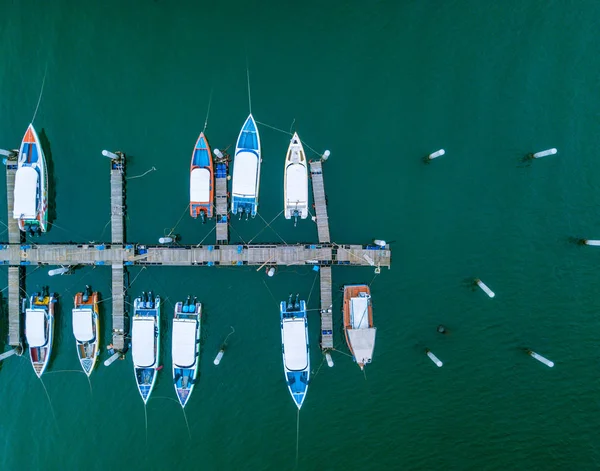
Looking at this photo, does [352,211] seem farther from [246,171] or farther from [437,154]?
[246,171]

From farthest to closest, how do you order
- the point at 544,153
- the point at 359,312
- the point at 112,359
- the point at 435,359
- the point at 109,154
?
the point at 112,359, the point at 359,312, the point at 435,359, the point at 109,154, the point at 544,153

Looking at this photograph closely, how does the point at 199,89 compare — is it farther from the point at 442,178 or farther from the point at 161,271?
the point at 442,178

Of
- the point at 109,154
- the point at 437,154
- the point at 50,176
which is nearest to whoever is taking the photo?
the point at 437,154

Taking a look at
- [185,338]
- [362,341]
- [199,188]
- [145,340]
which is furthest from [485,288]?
[145,340]

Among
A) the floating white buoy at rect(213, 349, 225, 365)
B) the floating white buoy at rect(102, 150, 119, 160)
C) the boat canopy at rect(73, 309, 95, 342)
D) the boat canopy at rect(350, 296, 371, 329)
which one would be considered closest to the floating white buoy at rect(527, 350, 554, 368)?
the boat canopy at rect(350, 296, 371, 329)

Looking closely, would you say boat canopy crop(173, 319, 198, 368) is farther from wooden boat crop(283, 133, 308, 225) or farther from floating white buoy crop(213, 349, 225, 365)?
wooden boat crop(283, 133, 308, 225)

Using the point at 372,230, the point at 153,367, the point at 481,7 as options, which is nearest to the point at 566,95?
the point at 481,7
